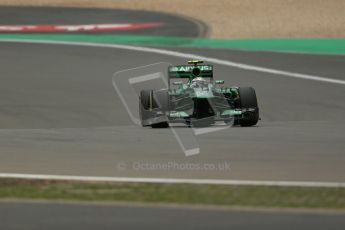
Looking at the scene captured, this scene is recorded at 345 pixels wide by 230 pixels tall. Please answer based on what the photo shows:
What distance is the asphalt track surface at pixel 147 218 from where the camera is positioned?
7309 millimetres

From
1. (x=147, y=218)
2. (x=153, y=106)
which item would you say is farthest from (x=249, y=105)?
(x=147, y=218)

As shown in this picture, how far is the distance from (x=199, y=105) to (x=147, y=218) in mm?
10206

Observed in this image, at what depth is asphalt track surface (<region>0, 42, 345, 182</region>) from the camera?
37.6 feet

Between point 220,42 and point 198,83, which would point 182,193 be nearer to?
point 198,83

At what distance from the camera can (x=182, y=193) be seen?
9.22m

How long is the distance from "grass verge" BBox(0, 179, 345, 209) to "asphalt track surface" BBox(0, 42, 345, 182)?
87 cm

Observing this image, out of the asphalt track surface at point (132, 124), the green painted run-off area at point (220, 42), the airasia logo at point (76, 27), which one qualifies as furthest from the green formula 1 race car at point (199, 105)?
the airasia logo at point (76, 27)

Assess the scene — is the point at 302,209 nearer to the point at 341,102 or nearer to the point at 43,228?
the point at 43,228

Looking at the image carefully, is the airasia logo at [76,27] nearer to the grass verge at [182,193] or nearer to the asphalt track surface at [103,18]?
the asphalt track surface at [103,18]

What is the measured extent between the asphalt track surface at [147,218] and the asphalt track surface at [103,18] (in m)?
24.0

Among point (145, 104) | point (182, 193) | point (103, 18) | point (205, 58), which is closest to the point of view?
point (182, 193)

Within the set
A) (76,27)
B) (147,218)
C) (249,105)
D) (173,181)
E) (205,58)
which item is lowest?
(76,27)

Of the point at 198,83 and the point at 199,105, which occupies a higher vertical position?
the point at 198,83

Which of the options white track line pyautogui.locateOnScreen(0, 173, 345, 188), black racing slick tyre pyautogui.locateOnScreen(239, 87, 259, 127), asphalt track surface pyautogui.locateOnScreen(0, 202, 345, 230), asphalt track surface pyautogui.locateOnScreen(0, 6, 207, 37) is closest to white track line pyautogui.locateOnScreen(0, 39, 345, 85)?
asphalt track surface pyautogui.locateOnScreen(0, 6, 207, 37)
